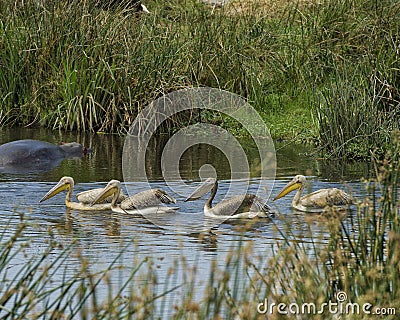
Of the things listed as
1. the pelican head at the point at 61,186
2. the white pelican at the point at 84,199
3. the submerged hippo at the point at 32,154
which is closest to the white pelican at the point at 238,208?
the white pelican at the point at 84,199

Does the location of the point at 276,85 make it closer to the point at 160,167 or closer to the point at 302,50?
the point at 302,50

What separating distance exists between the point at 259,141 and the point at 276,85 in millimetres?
1739

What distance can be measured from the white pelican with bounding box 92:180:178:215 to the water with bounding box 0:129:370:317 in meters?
0.12

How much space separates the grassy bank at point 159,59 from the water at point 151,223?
843mm

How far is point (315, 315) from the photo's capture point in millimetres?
4309

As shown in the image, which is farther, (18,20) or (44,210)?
(18,20)

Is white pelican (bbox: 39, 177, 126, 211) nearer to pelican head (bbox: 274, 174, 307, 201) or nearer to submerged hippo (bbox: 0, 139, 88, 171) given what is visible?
pelican head (bbox: 274, 174, 307, 201)

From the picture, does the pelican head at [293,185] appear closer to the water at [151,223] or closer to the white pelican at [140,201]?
the water at [151,223]

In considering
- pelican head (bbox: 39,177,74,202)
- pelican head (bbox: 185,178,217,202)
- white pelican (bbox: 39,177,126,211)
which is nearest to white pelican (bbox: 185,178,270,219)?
pelican head (bbox: 185,178,217,202)

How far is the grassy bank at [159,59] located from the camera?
13.5 metres

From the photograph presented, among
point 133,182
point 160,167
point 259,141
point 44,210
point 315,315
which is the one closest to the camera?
point 315,315

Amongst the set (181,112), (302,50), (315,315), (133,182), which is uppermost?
(302,50)

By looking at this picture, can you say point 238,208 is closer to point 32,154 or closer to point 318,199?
point 318,199

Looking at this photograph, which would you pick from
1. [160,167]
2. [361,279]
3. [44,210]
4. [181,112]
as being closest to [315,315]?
[361,279]
